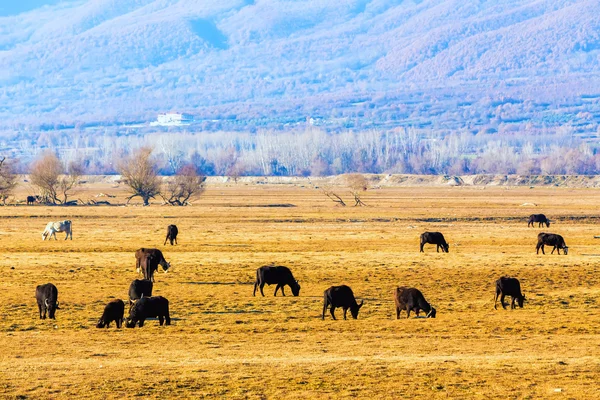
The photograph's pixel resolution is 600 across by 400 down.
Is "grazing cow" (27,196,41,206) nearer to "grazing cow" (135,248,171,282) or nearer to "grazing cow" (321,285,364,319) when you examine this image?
"grazing cow" (135,248,171,282)

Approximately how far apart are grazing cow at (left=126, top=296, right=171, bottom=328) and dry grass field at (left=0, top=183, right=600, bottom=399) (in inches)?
11.1

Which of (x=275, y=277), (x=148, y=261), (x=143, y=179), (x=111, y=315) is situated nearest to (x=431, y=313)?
(x=275, y=277)

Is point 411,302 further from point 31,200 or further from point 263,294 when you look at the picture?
point 31,200

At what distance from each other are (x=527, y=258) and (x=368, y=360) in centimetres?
2043

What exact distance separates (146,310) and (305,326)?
333 centimetres

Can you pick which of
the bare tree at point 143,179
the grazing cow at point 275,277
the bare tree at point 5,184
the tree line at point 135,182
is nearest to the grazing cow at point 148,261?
the grazing cow at point 275,277

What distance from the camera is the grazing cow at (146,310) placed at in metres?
22.3

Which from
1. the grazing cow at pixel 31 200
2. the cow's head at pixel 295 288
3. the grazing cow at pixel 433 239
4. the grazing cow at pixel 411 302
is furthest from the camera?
the grazing cow at pixel 31 200

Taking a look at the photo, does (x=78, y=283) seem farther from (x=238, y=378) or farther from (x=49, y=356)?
(x=238, y=378)

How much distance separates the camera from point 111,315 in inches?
878

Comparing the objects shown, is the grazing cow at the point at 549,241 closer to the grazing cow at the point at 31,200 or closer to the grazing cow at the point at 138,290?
the grazing cow at the point at 138,290

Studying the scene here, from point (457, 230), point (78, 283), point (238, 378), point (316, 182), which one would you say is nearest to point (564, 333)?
point (238, 378)

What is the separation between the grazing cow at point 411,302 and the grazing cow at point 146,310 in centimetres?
514

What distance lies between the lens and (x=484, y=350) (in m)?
19.9
